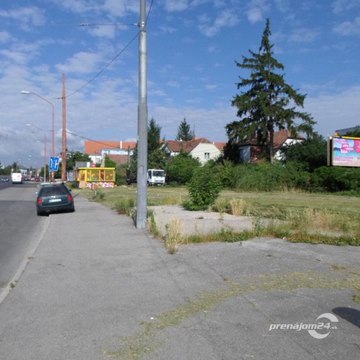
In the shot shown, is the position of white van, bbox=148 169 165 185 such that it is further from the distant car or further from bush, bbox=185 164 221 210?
bush, bbox=185 164 221 210

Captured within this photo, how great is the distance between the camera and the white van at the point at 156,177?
62.2 meters

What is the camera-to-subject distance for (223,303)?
6031mm

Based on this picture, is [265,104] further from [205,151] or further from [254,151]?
[205,151]

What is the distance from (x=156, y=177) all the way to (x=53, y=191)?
4008 cm

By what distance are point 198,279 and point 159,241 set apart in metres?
4.15

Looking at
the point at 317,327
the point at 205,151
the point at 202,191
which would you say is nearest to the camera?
the point at 317,327

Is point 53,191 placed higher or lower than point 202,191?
lower

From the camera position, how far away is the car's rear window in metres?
22.2

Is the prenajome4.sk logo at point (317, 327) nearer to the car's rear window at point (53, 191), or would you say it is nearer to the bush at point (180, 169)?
the car's rear window at point (53, 191)

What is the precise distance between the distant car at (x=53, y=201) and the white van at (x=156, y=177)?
3944 cm

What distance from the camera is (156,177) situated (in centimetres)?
6241

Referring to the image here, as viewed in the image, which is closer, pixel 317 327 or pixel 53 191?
pixel 317 327

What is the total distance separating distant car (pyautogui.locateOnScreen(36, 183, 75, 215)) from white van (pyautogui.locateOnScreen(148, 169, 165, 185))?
3944cm

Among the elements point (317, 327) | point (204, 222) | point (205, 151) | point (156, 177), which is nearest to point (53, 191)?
point (204, 222)
